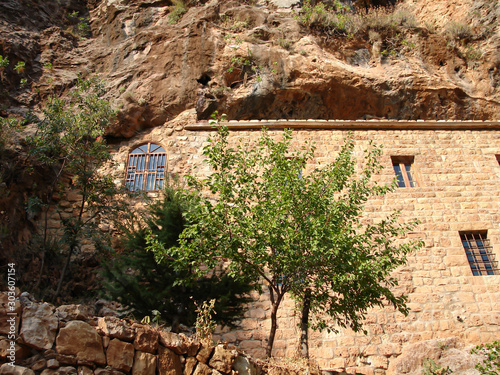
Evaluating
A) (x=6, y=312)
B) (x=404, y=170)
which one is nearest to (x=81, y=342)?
(x=6, y=312)

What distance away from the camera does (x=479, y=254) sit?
29.1 ft

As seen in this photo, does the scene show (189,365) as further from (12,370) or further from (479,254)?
(479,254)

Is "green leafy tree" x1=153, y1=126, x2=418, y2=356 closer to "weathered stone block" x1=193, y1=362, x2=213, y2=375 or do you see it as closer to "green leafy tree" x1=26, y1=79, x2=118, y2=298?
"weathered stone block" x1=193, y1=362, x2=213, y2=375

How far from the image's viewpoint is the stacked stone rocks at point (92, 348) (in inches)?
137

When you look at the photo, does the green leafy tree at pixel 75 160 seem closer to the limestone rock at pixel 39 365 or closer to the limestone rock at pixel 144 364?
the limestone rock at pixel 144 364

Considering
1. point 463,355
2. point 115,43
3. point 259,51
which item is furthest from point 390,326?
point 115,43

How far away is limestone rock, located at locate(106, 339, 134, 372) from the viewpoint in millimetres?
3853

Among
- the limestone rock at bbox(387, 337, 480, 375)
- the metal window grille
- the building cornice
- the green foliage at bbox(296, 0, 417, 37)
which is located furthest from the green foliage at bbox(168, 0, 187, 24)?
the limestone rock at bbox(387, 337, 480, 375)

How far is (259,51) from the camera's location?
11781 millimetres

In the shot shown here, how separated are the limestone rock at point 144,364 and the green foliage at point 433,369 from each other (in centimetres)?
496

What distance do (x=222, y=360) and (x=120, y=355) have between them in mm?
1211

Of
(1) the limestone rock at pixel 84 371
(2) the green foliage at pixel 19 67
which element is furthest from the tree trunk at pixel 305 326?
(2) the green foliage at pixel 19 67

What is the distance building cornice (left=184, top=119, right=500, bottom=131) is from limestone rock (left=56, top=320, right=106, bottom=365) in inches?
286

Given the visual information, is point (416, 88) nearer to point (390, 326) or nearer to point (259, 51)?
point (259, 51)
